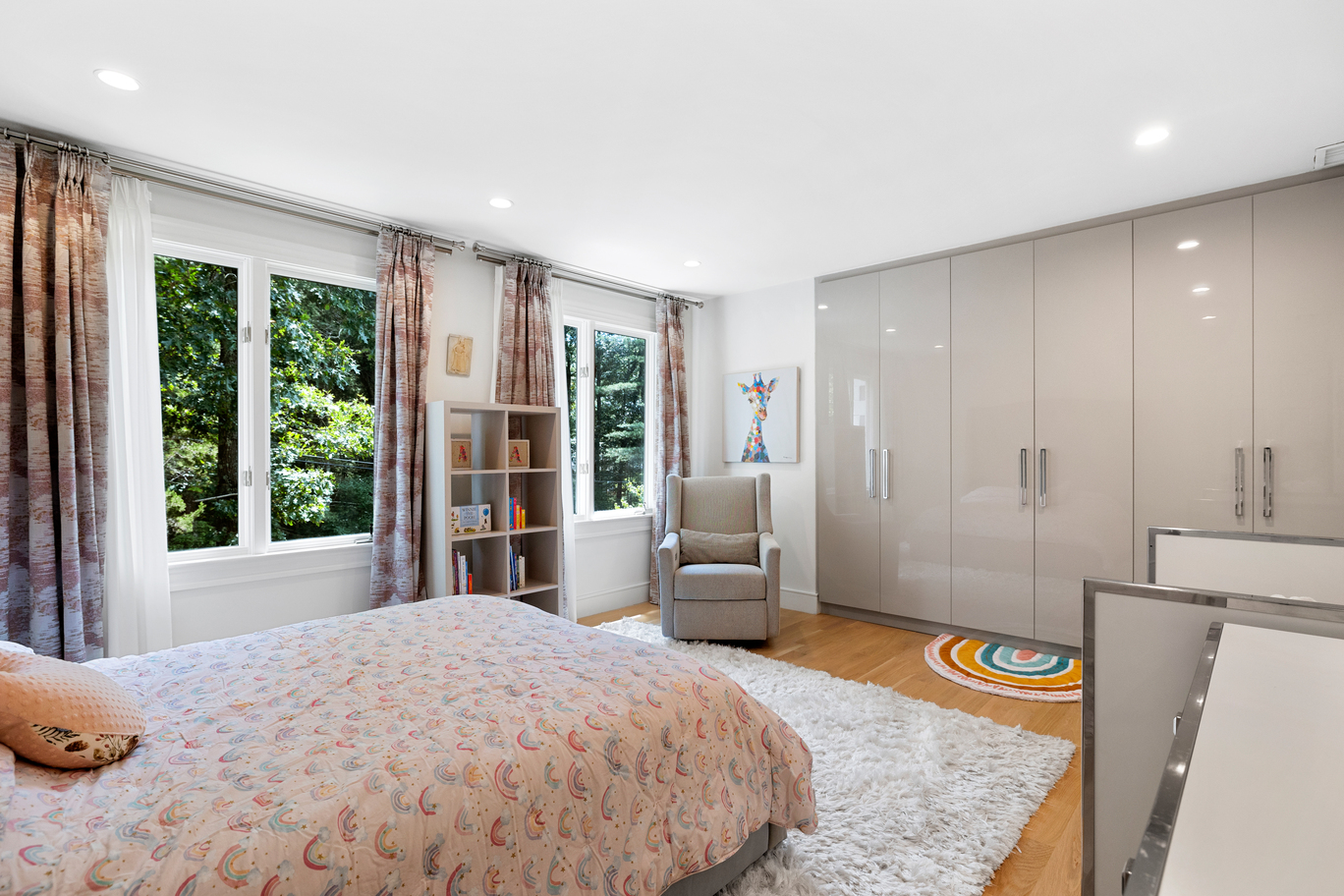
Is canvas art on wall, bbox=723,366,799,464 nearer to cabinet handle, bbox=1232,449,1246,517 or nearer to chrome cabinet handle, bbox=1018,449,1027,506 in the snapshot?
chrome cabinet handle, bbox=1018,449,1027,506

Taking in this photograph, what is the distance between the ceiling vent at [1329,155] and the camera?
2756 millimetres

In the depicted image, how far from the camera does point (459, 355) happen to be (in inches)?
156

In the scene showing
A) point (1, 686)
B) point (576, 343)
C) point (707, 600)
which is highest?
point (576, 343)

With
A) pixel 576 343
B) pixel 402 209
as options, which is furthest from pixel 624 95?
pixel 576 343

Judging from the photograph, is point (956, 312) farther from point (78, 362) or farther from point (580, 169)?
point (78, 362)

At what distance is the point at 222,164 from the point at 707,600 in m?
3.32

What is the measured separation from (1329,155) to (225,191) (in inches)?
198

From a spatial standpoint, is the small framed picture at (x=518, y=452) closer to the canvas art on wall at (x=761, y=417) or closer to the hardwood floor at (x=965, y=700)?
the hardwood floor at (x=965, y=700)

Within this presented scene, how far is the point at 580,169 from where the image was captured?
296 cm

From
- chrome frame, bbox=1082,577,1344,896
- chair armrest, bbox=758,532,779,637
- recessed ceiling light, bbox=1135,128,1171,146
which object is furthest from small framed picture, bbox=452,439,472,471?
recessed ceiling light, bbox=1135,128,1171,146

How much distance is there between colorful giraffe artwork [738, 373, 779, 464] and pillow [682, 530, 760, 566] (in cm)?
97

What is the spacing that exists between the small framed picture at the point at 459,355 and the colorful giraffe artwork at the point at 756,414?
2.27 meters

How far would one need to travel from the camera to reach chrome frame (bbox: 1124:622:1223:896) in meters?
0.58

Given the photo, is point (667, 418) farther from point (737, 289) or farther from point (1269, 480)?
point (1269, 480)
